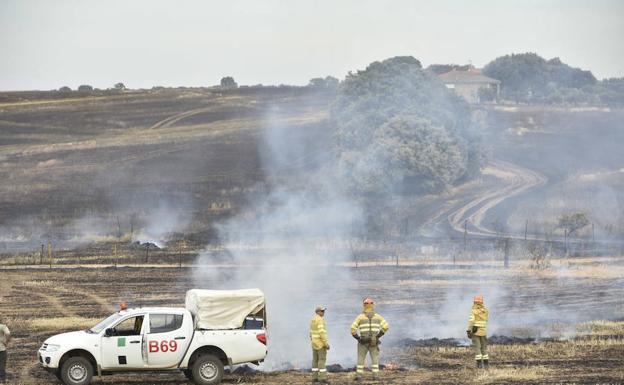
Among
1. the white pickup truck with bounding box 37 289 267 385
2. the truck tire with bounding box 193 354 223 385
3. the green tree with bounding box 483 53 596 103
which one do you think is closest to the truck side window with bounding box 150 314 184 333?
the white pickup truck with bounding box 37 289 267 385

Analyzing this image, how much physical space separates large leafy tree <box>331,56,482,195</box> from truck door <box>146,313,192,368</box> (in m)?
47.8

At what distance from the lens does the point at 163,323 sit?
21.8 metres

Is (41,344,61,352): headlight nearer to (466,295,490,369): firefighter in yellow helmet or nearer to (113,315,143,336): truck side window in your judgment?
(113,315,143,336): truck side window

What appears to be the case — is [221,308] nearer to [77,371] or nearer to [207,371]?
[207,371]

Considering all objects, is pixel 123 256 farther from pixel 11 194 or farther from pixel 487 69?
pixel 487 69

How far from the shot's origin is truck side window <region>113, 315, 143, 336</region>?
71.4ft

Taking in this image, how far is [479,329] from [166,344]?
6.92 m

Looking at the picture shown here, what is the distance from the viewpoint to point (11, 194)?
7562cm

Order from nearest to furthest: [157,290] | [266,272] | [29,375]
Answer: [29,375] → [157,290] → [266,272]

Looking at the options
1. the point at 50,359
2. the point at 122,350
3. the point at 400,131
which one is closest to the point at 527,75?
the point at 400,131

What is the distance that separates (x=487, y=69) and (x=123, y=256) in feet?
398

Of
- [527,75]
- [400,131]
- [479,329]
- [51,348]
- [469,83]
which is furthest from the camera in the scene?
[527,75]

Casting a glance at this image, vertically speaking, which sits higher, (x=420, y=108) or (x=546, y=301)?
(x=420, y=108)

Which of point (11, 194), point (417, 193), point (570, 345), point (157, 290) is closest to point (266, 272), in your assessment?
point (157, 290)
